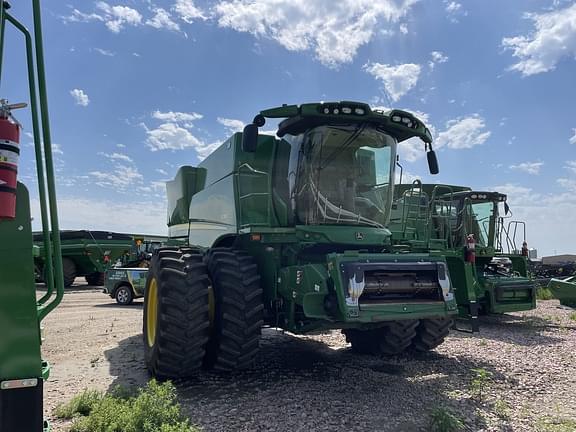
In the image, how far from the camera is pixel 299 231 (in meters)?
5.59

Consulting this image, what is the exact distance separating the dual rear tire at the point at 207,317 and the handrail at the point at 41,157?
2.68 meters

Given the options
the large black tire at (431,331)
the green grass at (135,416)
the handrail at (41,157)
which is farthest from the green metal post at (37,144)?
the large black tire at (431,331)

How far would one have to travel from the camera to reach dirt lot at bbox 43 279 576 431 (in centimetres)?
431

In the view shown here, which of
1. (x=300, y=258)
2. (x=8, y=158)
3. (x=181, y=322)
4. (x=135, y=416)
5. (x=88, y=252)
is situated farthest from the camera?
(x=88, y=252)

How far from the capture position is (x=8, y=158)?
7.06 feet

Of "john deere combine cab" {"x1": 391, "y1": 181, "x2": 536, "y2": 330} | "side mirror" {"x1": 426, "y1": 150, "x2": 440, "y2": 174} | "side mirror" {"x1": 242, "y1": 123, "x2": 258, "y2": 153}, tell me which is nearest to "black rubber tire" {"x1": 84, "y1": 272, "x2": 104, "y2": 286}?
"john deere combine cab" {"x1": 391, "y1": 181, "x2": 536, "y2": 330}

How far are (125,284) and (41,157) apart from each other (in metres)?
13.0

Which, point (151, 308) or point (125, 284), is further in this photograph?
point (125, 284)

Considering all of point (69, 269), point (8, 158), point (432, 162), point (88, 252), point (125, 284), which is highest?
point (432, 162)

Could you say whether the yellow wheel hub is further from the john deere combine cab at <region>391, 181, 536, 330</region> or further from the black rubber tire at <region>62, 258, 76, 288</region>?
the black rubber tire at <region>62, 258, 76, 288</region>

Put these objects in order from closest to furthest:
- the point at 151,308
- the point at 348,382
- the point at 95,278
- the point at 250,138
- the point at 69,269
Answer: the point at 250,138 < the point at 348,382 < the point at 151,308 < the point at 69,269 < the point at 95,278

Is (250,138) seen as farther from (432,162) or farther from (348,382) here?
(348,382)

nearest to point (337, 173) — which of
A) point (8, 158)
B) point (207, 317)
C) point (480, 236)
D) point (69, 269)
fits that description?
point (207, 317)

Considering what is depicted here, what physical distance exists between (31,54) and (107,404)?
2.99 metres
